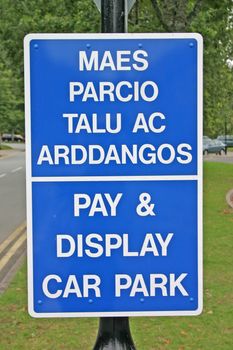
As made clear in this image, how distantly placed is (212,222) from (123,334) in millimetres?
10416

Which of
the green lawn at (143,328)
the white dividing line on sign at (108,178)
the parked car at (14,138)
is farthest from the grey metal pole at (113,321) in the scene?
the parked car at (14,138)

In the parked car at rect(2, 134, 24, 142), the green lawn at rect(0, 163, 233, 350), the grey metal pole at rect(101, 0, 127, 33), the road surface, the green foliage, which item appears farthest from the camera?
the parked car at rect(2, 134, 24, 142)

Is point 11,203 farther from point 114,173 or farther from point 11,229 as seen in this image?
point 114,173

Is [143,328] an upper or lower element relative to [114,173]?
lower

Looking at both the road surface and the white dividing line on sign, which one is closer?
the white dividing line on sign

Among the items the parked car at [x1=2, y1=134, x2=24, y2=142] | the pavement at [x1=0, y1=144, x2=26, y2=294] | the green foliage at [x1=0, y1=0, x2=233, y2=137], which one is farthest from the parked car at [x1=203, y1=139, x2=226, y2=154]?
the parked car at [x1=2, y1=134, x2=24, y2=142]

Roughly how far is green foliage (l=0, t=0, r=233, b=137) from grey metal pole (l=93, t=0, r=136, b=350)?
12413 millimetres

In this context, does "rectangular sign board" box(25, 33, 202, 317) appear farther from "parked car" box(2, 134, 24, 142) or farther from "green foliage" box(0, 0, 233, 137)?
"parked car" box(2, 134, 24, 142)

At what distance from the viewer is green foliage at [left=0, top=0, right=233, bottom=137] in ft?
53.9

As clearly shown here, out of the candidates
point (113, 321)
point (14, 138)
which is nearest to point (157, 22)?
point (113, 321)

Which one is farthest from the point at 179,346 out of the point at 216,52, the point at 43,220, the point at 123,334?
the point at 216,52

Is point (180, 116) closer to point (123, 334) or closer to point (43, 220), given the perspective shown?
point (43, 220)

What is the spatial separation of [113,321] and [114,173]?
0.65 m

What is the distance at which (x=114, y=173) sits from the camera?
2445 millimetres
